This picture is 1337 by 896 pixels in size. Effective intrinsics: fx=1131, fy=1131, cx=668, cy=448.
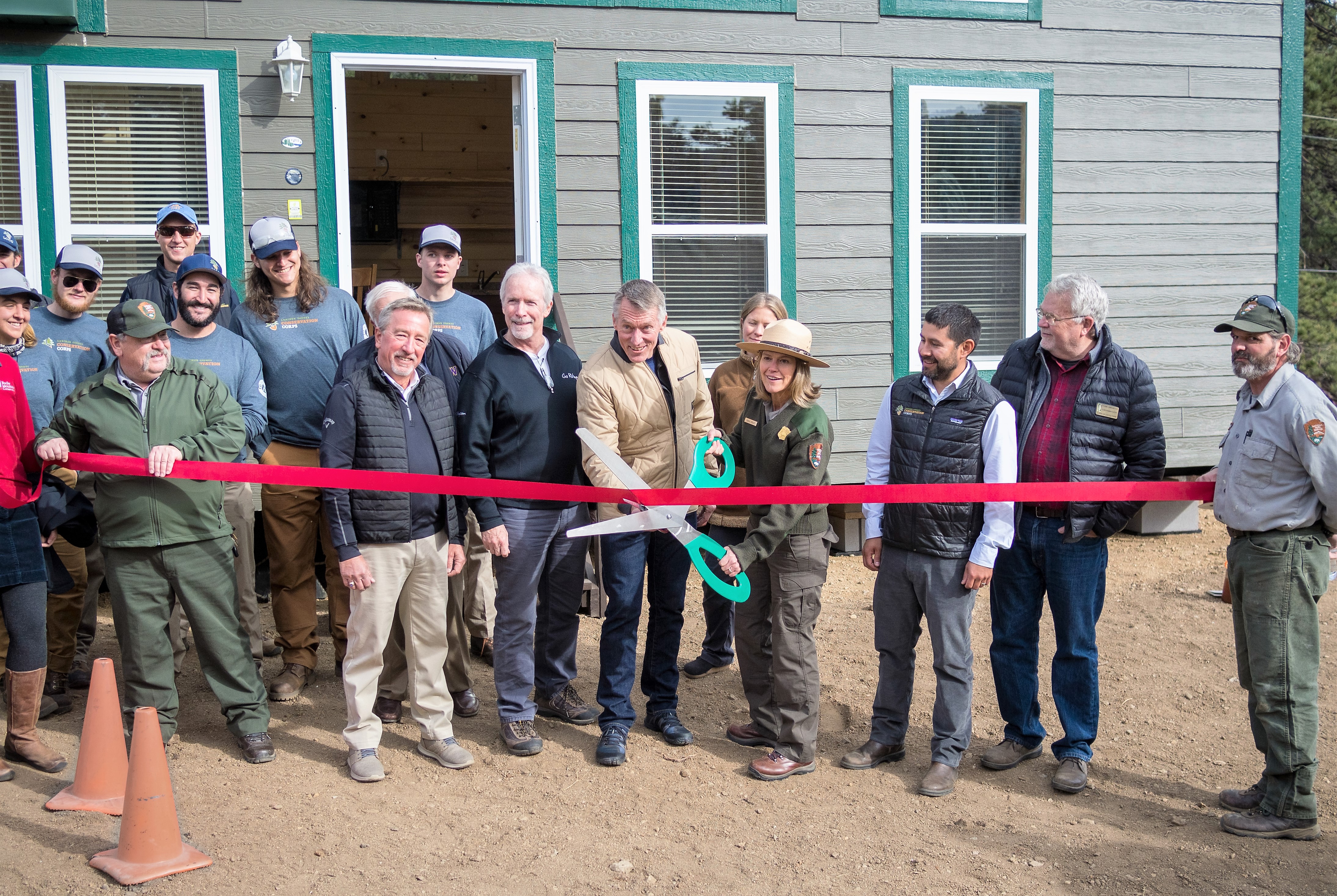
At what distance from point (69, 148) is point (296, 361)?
252cm

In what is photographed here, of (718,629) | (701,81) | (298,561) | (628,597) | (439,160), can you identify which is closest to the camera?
(628,597)

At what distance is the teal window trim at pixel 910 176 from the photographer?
7.38 meters

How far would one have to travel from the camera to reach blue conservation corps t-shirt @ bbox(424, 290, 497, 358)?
17.6 feet

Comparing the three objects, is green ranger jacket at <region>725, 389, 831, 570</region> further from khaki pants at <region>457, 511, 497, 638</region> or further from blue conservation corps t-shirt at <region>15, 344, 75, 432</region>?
blue conservation corps t-shirt at <region>15, 344, 75, 432</region>

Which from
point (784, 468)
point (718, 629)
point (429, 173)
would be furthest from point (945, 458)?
point (429, 173)

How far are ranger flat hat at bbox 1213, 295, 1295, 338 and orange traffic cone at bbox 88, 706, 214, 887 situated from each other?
3.68m

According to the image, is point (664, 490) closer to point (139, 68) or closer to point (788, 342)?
point (788, 342)

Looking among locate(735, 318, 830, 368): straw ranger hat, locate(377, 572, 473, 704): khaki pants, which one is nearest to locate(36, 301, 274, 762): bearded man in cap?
locate(377, 572, 473, 704): khaki pants

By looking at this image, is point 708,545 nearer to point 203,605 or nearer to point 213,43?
point 203,605

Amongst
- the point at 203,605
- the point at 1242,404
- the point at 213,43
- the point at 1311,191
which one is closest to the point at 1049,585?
the point at 1242,404

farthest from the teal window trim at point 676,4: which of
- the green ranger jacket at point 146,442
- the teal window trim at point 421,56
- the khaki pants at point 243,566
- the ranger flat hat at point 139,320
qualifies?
the green ranger jacket at point 146,442

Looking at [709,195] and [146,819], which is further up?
[709,195]

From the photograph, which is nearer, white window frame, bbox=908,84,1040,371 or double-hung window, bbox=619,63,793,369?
double-hung window, bbox=619,63,793,369

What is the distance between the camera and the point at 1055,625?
4.34 metres
